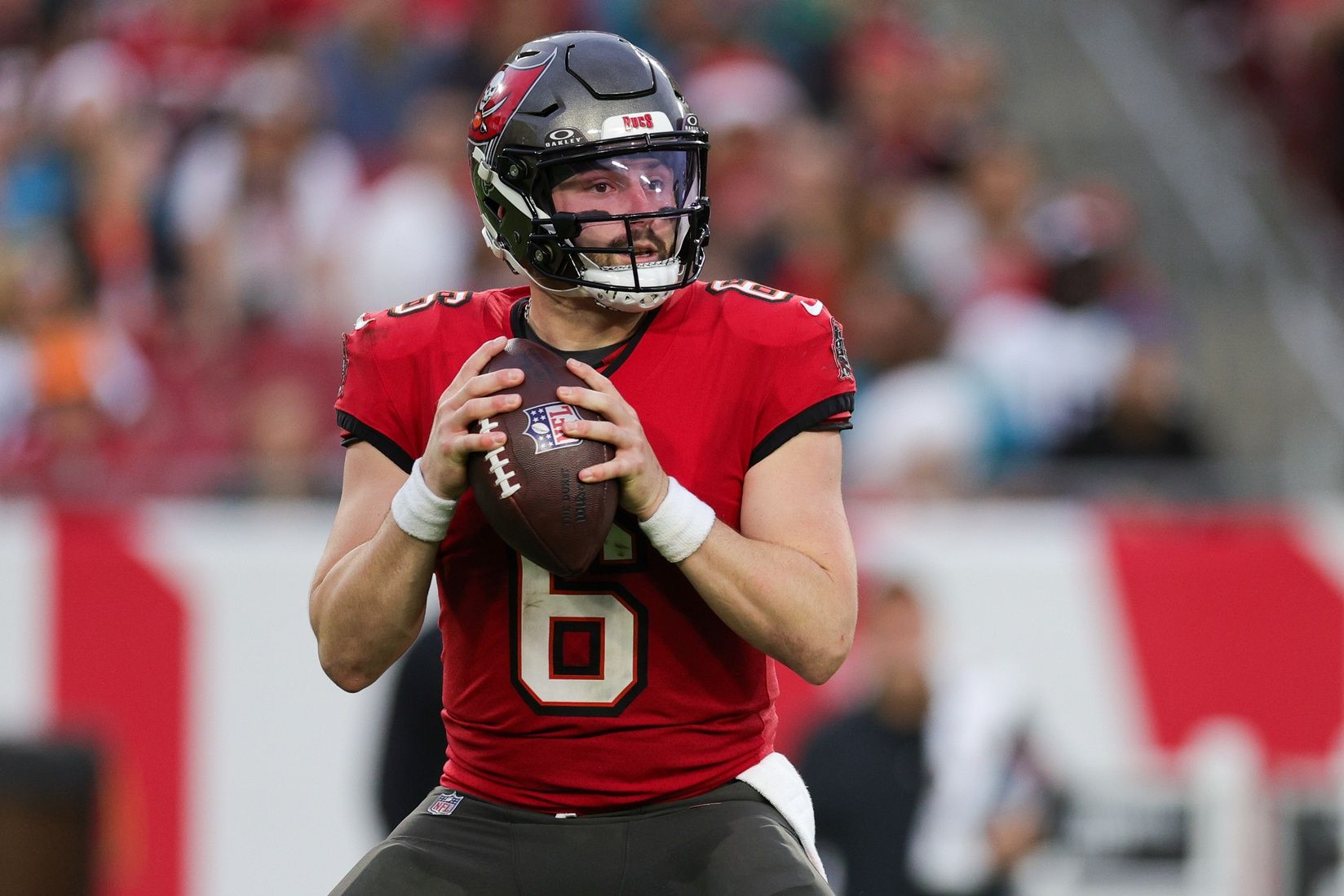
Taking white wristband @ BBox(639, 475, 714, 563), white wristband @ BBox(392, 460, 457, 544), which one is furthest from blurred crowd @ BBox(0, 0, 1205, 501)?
white wristband @ BBox(639, 475, 714, 563)

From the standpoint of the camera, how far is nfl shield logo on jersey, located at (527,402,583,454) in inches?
120

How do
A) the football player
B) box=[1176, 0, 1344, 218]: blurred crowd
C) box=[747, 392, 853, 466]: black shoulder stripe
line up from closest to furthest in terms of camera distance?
the football player
box=[747, 392, 853, 466]: black shoulder stripe
box=[1176, 0, 1344, 218]: blurred crowd

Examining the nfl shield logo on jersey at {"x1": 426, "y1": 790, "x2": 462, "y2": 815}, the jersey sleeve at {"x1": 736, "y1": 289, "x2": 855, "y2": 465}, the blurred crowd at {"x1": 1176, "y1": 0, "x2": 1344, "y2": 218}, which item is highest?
the blurred crowd at {"x1": 1176, "y1": 0, "x2": 1344, "y2": 218}

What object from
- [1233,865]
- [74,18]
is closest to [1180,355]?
[1233,865]

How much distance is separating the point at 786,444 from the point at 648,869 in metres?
0.73

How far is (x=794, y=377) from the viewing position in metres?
3.32

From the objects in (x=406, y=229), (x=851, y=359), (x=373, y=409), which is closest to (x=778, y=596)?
(x=373, y=409)

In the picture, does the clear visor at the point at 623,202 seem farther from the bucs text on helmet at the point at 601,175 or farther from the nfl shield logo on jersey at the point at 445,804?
the nfl shield logo on jersey at the point at 445,804

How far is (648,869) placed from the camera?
3.19m

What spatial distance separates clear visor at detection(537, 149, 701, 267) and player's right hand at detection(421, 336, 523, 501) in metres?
0.29

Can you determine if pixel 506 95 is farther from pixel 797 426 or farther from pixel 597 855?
pixel 597 855

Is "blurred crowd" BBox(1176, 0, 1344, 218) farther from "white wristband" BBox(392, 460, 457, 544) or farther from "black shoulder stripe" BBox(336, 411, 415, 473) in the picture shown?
"white wristband" BBox(392, 460, 457, 544)

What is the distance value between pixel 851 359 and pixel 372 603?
205 inches

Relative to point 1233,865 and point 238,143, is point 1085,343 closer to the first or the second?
point 1233,865
